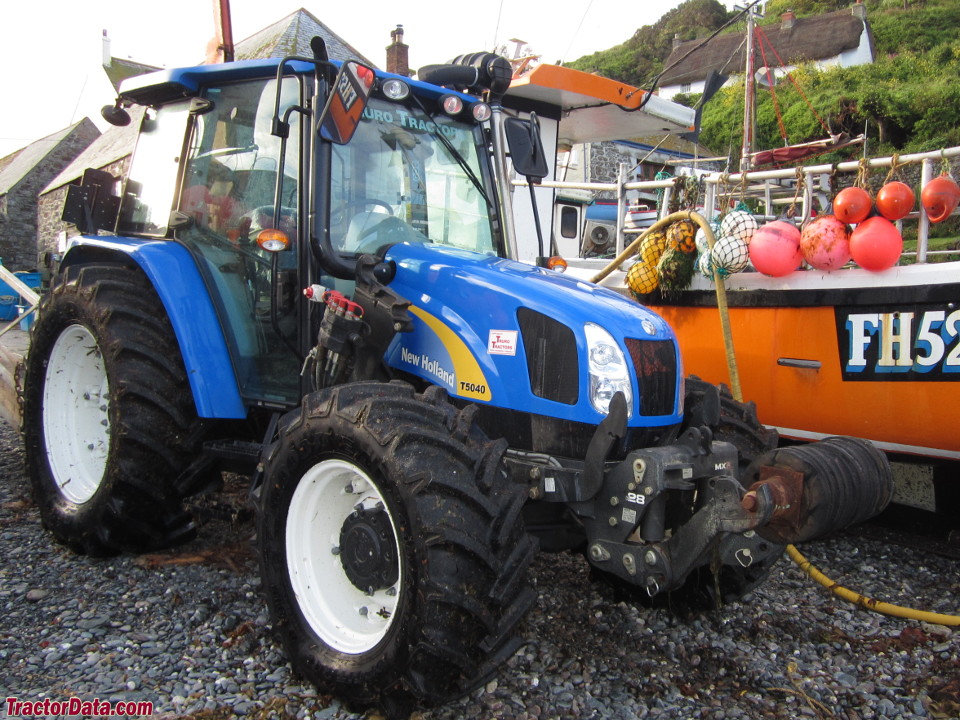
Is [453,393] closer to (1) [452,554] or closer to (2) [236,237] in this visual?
(1) [452,554]

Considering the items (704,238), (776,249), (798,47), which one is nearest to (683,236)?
(704,238)

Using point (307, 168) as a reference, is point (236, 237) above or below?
below

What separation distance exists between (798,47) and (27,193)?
36.7 metres

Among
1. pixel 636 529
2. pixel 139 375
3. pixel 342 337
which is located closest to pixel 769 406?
pixel 636 529

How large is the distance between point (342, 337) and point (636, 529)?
1.27 m

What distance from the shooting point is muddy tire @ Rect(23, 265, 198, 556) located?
11.3 feet

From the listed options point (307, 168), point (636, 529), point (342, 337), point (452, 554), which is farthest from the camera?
point (307, 168)

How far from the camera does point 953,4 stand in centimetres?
3781

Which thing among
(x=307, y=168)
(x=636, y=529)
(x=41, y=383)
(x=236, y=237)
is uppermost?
(x=307, y=168)

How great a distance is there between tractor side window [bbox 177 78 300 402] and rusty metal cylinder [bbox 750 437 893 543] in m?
2.04

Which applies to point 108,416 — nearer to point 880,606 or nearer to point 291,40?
point 880,606

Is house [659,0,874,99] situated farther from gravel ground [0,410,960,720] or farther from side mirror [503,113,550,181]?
gravel ground [0,410,960,720]

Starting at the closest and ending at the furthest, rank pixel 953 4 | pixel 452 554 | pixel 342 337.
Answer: pixel 452 554, pixel 342 337, pixel 953 4

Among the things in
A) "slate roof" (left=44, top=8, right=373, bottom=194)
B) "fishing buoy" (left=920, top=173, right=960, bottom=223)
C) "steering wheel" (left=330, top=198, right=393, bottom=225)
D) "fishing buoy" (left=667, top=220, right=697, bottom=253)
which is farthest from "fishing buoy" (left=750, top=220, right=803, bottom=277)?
"slate roof" (left=44, top=8, right=373, bottom=194)
